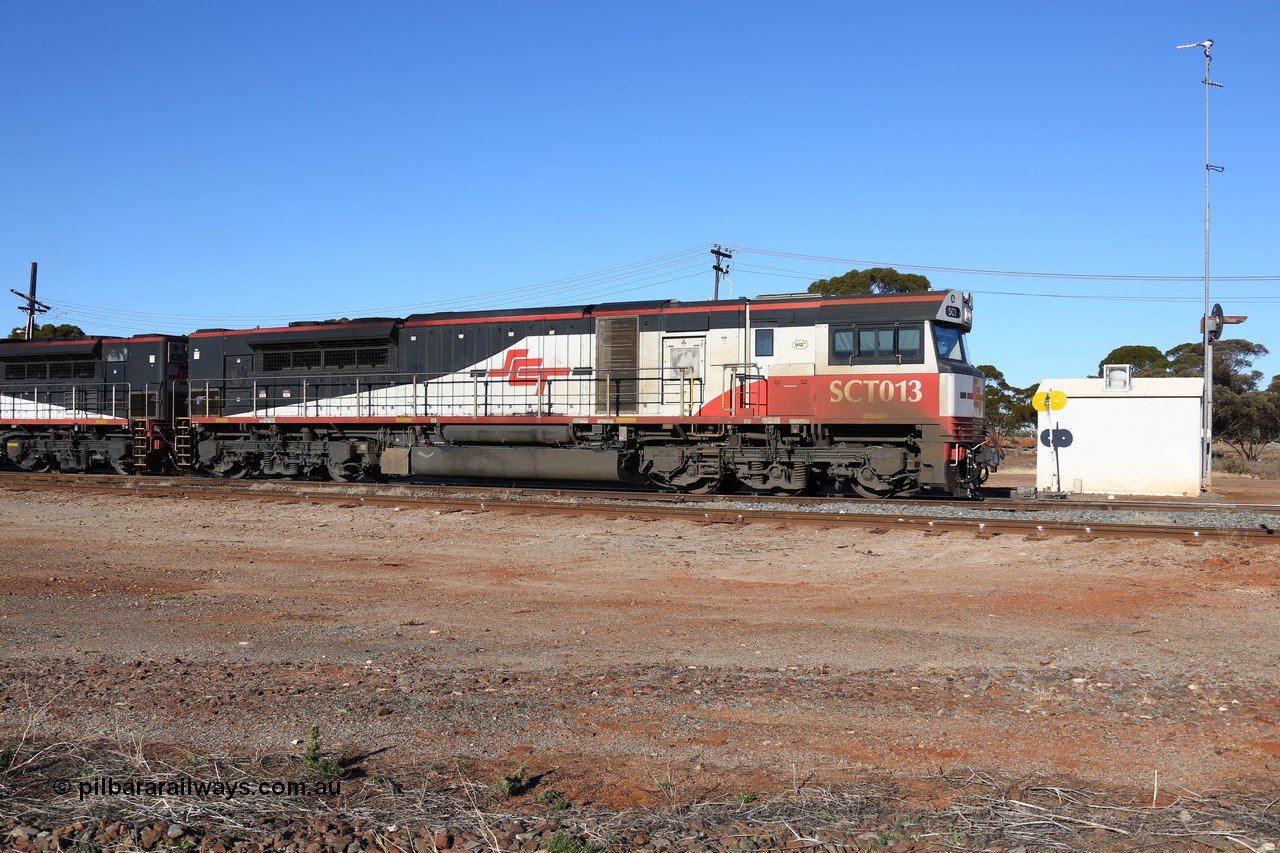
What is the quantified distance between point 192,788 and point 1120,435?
2443 cm

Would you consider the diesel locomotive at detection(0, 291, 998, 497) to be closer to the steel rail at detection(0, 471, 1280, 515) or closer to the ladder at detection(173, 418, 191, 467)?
the ladder at detection(173, 418, 191, 467)

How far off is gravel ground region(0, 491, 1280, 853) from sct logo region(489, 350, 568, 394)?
9.16 metres

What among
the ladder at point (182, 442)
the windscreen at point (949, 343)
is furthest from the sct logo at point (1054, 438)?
the ladder at point (182, 442)

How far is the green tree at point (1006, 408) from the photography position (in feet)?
181

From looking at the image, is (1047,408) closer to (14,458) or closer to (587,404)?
(587,404)

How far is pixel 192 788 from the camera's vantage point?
14.7ft

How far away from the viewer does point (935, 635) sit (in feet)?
27.8

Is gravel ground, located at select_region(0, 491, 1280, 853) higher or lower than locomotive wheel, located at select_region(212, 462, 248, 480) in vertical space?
lower

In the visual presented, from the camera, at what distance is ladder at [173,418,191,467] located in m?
25.6

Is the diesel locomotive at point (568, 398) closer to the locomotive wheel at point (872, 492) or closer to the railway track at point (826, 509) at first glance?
the locomotive wheel at point (872, 492)

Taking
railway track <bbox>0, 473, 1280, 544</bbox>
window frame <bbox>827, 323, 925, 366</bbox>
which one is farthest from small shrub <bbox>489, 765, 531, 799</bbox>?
window frame <bbox>827, 323, 925, 366</bbox>

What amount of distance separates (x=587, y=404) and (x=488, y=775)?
52.8 ft

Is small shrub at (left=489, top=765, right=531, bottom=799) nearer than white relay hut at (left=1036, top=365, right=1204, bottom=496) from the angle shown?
Yes

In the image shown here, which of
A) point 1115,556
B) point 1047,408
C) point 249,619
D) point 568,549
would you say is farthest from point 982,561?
point 1047,408
